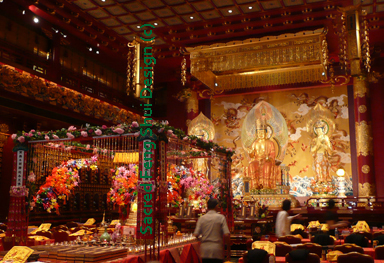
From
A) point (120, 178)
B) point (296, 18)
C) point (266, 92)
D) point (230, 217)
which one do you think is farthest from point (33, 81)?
point (266, 92)

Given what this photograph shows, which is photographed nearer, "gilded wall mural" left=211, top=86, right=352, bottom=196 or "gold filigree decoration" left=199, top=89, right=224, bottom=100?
→ "gilded wall mural" left=211, top=86, right=352, bottom=196

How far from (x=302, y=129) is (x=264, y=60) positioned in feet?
9.94

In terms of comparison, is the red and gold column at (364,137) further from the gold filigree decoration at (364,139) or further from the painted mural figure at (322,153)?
the painted mural figure at (322,153)

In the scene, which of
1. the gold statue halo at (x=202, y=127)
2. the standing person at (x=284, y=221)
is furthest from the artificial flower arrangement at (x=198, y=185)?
the gold statue halo at (x=202, y=127)

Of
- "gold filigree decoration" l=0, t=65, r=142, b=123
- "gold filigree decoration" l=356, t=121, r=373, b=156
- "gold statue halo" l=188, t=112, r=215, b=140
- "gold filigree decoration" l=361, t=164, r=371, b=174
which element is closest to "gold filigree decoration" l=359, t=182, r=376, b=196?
"gold filigree decoration" l=361, t=164, r=371, b=174

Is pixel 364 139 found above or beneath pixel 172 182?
above

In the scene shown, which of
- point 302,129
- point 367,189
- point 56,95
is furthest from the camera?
point 302,129

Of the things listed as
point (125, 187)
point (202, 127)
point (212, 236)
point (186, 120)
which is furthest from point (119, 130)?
point (186, 120)

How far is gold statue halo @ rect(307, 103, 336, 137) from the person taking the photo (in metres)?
10.9

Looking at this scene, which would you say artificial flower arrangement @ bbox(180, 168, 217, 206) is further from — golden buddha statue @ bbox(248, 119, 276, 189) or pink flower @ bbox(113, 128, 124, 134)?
golden buddha statue @ bbox(248, 119, 276, 189)

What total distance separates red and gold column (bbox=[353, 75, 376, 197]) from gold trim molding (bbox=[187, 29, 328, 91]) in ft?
3.86

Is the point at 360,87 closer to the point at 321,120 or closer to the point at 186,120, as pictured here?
the point at 321,120

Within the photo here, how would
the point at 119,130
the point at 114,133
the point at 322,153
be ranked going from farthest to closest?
the point at 322,153 < the point at 114,133 < the point at 119,130

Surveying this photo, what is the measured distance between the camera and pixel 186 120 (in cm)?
1238
